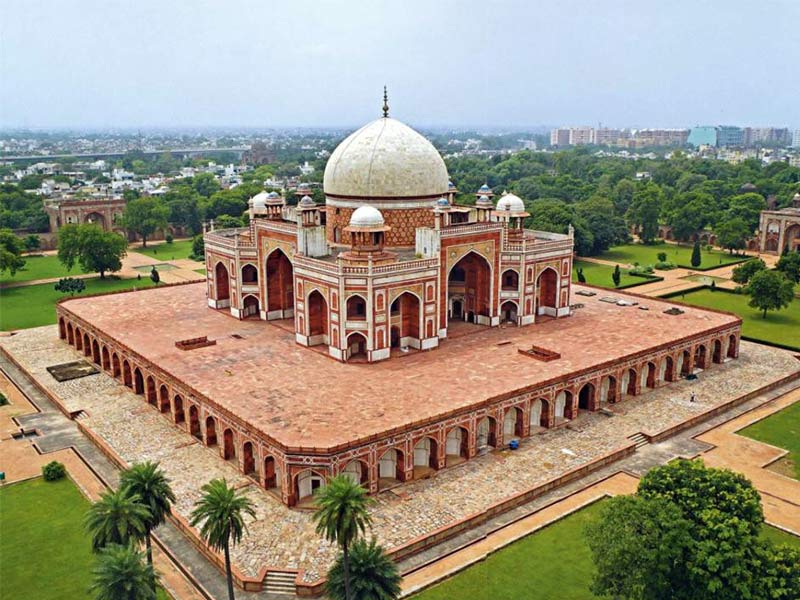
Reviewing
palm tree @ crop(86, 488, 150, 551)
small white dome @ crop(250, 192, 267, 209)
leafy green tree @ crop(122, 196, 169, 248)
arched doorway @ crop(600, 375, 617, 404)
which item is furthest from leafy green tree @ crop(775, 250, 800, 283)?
leafy green tree @ crop(122, 196, 169, 248)

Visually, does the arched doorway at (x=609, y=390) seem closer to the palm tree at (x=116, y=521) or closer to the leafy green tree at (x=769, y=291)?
the leafy green tree at (x=769, y=291)

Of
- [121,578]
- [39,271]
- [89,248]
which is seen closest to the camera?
[121,578]

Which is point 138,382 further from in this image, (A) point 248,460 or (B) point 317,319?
(A) point 248,460

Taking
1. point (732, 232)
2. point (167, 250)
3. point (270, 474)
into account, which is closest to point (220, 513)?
point (270, 474)

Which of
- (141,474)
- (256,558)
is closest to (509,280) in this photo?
(256,558)

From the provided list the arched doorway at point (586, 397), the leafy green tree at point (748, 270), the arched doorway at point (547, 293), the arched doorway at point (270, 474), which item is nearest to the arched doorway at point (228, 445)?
the arched doorway at point (270, 474)

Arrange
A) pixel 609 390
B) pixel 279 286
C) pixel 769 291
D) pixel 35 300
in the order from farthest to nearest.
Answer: pixel 35 300 → pixel 769 291 → pixel 279 286 → pixel 609 390

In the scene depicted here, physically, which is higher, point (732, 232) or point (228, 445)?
point (732, 232)
